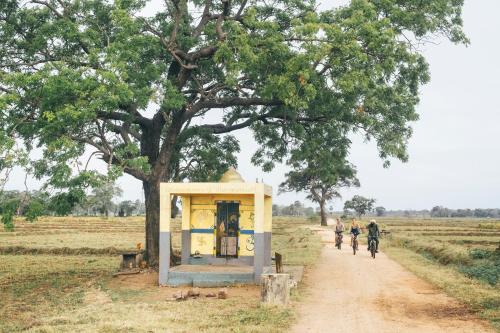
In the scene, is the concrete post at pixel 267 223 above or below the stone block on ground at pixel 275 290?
above

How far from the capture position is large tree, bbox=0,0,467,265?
17625 mm

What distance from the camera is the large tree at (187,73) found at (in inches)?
694

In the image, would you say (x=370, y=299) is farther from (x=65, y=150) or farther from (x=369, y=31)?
(x=65, y=150)

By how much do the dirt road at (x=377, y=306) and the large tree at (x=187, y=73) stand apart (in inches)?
206

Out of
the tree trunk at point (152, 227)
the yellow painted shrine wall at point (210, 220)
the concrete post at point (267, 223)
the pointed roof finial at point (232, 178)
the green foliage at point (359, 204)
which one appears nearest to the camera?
the pointed roof finial at point (232, 178)

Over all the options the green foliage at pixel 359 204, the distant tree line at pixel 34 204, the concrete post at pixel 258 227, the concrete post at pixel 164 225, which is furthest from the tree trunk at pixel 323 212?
the distant tree line at pixel 34 204

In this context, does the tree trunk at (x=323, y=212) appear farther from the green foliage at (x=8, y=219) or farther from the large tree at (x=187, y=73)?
the green foliage at (x=8, y=219)

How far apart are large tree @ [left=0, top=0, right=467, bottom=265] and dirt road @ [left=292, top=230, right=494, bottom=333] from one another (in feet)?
17.2

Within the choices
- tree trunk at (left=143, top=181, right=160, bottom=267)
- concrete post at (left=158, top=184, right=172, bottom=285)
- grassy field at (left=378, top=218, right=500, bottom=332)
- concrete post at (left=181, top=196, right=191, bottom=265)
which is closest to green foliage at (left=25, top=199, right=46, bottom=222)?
concrete post at (left=158, top=184, right=172, bottom=285)

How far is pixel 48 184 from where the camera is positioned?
56.3 ft

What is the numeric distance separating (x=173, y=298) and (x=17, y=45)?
40.4ft

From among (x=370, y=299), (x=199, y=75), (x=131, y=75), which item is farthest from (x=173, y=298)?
Result: (x=199, y=75)

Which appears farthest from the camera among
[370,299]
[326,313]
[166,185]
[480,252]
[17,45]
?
[480,252]

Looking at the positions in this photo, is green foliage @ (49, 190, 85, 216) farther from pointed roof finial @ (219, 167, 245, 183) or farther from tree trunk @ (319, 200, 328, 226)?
tree trunk @ (319, 200, 328, 226)
